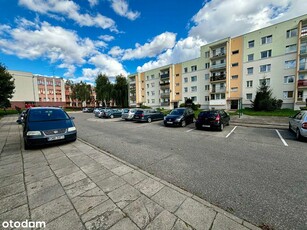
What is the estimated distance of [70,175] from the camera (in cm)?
338

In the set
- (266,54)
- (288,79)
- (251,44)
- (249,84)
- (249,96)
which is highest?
(251,44)

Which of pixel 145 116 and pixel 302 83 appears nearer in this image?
pixel 145 116

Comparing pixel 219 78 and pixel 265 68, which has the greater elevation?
pixel 265 68

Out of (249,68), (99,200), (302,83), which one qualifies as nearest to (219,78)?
(249,68)

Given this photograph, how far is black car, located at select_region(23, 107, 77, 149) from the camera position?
5098mm

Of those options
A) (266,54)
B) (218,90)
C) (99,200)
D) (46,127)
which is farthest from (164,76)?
(99,200)

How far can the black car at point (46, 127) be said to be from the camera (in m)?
5.10

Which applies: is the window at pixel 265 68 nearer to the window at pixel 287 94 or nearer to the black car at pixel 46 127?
the window at pixel 287 94

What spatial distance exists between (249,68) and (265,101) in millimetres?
8673

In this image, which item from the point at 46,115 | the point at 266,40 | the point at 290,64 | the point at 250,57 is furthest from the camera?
the point at 250,57

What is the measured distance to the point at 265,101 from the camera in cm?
2066

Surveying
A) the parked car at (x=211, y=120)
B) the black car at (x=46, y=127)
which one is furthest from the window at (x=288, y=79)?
the black car at (x=46, y=127)

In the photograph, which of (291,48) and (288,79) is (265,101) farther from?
(291,48)

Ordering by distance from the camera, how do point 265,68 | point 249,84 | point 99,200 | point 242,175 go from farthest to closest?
1. point 249,84
2. point 265,68
3. point 242,175
4. point 99,200
